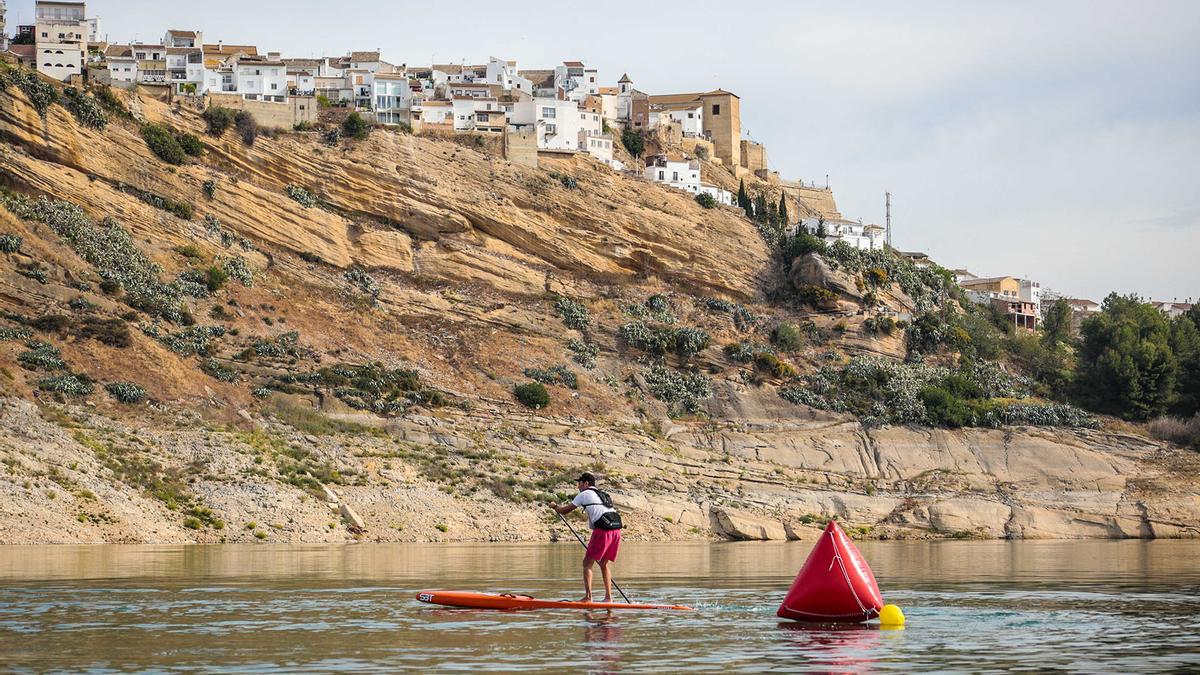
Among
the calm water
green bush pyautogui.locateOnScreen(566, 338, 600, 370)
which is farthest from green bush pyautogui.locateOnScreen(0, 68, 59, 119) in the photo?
the calm water

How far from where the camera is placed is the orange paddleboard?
2550 cm

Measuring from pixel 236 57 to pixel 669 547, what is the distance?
6211 cm

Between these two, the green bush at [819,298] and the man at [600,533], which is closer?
the man at [600,533]

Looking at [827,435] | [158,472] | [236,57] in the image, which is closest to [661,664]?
[158,472]

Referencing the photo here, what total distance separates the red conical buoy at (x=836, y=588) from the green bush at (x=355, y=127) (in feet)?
244

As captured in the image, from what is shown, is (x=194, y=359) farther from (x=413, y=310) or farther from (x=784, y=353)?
(x=784, y=353)

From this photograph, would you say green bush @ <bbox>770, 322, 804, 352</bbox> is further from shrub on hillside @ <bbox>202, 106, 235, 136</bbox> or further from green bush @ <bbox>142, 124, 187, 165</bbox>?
green bush @ <bbox>142, 124, 187, 165</bbox>

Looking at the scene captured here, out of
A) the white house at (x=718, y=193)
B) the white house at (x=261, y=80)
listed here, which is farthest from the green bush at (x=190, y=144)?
the white house at (x=718, y=193)

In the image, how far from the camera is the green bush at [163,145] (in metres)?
84.1

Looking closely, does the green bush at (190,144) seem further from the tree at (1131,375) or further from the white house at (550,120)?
the tree at (1131,375)

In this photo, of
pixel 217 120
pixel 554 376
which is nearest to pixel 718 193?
pixel 554 376

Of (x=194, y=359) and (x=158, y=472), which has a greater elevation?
(x=194, y=359)

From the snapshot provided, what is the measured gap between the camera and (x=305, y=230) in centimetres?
8638

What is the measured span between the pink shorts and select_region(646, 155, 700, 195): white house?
272ft
